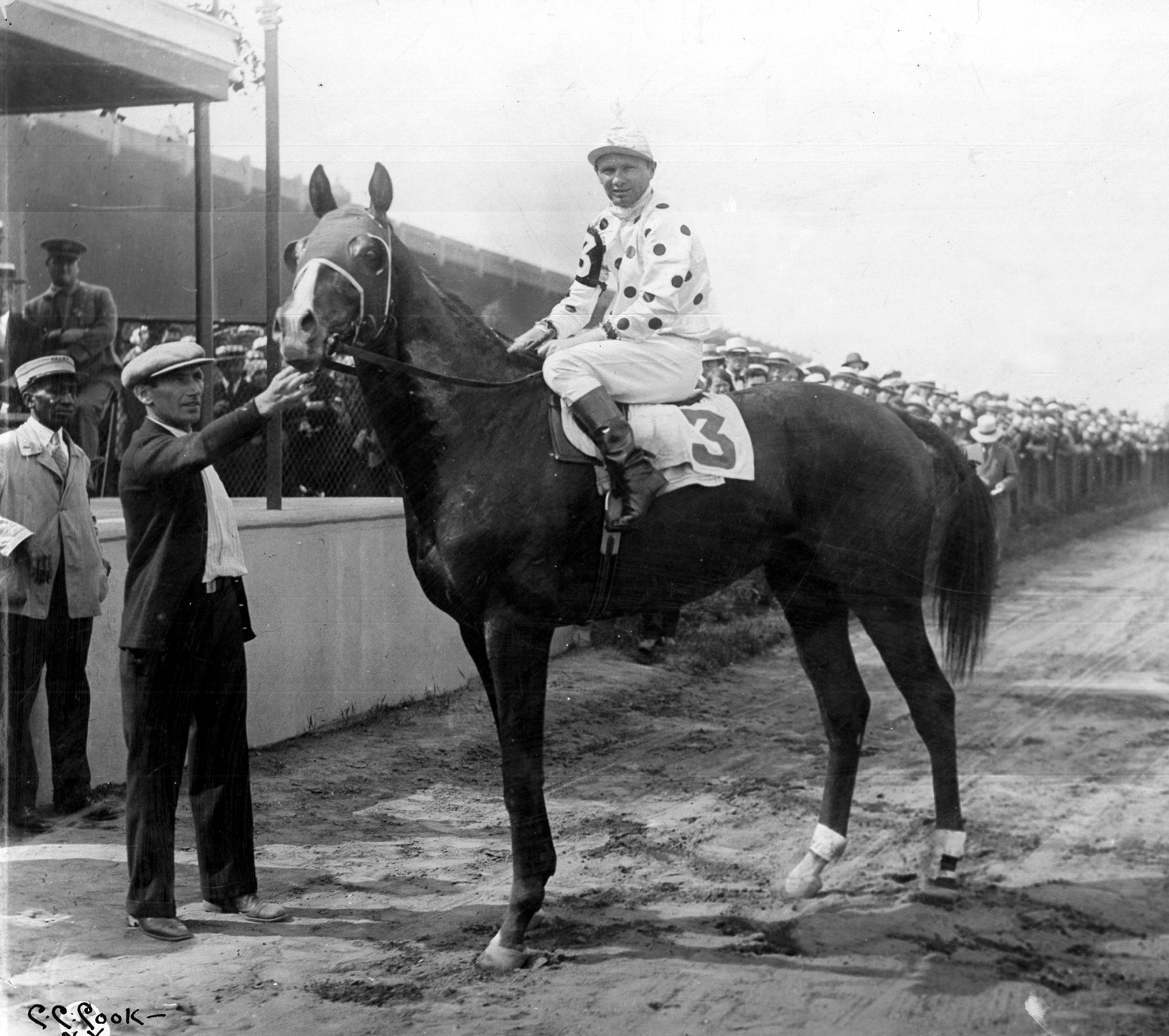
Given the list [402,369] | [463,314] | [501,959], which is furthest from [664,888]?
[463,314]

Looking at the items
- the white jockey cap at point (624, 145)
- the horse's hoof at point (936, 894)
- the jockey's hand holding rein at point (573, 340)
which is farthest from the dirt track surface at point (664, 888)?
the white jockey cap at point (624, 145)

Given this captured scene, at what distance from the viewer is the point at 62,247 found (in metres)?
5.27

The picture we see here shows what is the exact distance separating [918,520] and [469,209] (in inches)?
87.8

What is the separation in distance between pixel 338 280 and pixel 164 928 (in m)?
2.13

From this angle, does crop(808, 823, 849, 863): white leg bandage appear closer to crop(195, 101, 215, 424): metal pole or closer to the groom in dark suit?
the groom in dark suit

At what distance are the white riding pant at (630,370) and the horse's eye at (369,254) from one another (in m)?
0.64

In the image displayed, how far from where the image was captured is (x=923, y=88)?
449 centimetres

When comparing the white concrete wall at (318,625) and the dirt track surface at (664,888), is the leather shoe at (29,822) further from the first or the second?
the white concrete wall at (318,625)

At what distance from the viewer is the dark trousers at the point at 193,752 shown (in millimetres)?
3787

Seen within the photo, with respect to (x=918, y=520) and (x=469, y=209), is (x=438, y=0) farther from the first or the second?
(x=918, y=520)

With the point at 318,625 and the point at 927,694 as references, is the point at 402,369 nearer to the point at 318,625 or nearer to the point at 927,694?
the point at 927,694

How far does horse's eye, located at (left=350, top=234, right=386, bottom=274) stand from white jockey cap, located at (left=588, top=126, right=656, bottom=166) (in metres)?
0.90

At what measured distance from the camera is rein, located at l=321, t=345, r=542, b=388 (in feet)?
12.3
